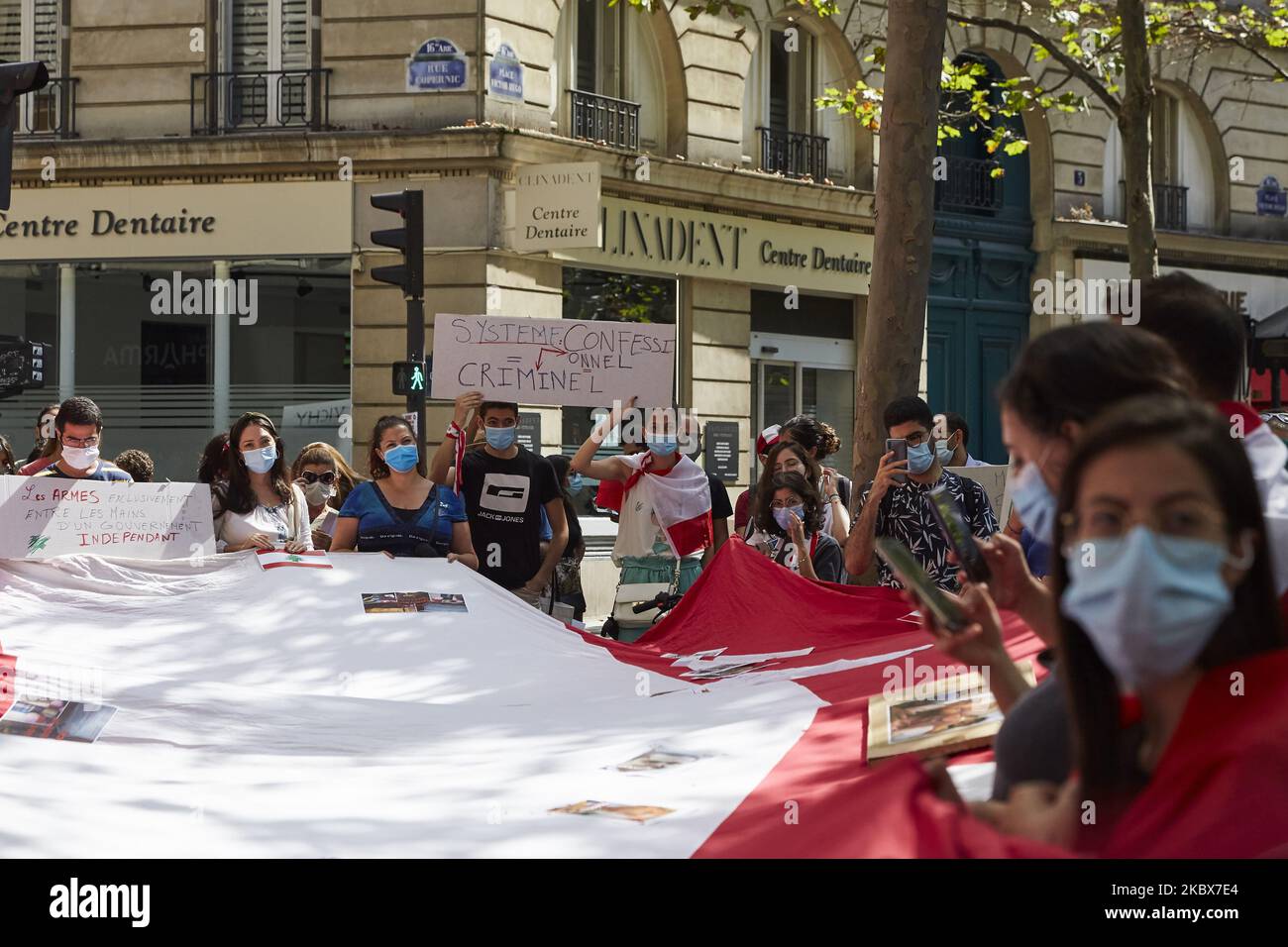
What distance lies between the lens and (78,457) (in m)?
8.06

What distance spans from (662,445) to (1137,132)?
762 centimetres

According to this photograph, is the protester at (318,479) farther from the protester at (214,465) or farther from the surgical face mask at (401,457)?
the surgical face mask at (401,457)

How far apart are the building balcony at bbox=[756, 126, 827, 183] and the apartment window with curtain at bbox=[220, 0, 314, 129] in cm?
565

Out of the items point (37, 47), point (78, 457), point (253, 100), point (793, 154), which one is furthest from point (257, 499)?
point (793, 154)

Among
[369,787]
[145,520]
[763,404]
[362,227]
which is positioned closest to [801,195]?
[763,404]

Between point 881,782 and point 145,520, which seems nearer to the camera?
point 881,782

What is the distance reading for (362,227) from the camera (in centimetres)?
1766

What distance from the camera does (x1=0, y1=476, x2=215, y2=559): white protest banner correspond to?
774cm

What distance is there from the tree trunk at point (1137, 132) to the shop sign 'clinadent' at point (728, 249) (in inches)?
141

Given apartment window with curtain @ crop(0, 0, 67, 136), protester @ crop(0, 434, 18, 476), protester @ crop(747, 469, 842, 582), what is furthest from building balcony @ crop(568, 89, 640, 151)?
protester @ crop(747, 469, 842, 582)

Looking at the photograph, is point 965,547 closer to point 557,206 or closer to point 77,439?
point 77,439

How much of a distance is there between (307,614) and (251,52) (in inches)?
480
